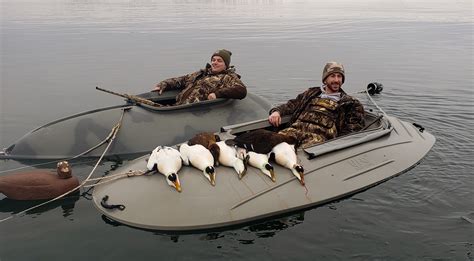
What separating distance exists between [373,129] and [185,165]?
3.70 m

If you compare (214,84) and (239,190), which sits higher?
(214,84)

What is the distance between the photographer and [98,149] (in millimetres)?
8000

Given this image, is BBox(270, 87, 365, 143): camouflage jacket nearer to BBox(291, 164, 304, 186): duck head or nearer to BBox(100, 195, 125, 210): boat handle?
BBox(291, 164, 304, 186): duck head

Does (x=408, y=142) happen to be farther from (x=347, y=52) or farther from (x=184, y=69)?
(x=347, y=52)

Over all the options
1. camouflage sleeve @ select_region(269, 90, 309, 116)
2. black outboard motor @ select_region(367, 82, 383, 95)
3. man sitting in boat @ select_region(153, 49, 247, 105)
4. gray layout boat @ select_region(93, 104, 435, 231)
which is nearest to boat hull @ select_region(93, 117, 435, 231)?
gray layout boat @ select_region(93, 104, 435, 231)

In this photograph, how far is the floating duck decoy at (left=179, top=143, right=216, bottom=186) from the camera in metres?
5.75

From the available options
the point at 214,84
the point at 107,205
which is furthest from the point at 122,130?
the point at 107,205

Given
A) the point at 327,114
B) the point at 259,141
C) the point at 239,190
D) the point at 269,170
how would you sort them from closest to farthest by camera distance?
the point at 239,190, the point at 269,170, the point at 259,141, the point at 327,114

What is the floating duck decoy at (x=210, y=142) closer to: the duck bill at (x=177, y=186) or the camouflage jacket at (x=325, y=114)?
the duck bill at (x=177, y=186)

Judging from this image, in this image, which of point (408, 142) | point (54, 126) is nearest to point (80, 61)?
point (54, 126)

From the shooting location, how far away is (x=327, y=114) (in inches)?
290

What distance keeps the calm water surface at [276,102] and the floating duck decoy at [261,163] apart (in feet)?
2.15

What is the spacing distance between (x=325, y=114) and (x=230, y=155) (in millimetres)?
2121

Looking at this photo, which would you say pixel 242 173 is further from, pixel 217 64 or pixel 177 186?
pixel 217 64
